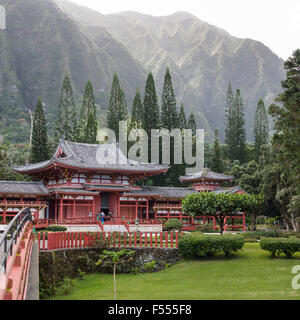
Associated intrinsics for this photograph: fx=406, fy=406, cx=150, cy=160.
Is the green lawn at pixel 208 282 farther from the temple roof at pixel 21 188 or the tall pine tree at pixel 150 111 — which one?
the tall pine tree at pixel 150 111

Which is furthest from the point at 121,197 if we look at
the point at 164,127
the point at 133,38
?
the point at 133,38

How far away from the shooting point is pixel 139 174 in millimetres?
33375

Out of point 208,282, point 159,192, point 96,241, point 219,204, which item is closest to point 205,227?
point 159,192

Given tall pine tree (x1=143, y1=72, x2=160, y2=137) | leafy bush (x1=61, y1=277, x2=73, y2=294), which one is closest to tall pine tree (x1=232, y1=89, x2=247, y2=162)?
tall pine tree (x1=143, y1=72, x2=160, y2=137)

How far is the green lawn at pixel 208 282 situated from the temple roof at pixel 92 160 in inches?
576

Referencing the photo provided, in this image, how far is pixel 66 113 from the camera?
58281 mm

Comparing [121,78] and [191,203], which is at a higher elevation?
[121,78]

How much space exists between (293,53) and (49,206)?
21364mm

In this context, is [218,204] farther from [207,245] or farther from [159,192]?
[159,192]

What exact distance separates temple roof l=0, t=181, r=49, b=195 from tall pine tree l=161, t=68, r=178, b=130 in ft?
92.9

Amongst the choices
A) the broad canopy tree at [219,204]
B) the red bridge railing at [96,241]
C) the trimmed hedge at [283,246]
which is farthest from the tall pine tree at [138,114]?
the trimmed hedge at [283,246]

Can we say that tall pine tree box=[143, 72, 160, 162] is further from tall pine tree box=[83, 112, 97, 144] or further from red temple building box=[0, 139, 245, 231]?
red temple building box=[0, 139, 245, 231]

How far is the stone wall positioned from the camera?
15.8 meters

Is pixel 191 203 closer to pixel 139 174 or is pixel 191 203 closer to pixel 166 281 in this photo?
pixel 166 281
